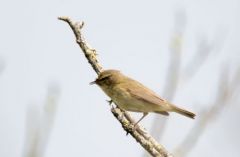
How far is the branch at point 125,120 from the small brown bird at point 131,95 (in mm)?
155

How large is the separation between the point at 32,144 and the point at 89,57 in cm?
106

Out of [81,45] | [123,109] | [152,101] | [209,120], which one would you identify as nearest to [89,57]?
[81,45]

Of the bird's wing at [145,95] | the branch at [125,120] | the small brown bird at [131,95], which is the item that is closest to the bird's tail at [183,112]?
the small brown bird at [131,95]

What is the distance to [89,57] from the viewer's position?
4.32 meters

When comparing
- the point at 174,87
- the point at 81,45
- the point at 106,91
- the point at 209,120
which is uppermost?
the point at 81,45

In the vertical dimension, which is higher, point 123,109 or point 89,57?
point 89,57

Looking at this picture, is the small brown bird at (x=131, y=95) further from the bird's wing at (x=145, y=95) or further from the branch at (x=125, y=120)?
the branch at (x=125, y=120)

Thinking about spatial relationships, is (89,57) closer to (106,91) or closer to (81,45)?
(81,45)

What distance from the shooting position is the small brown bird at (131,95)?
183 inches

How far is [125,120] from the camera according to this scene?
4.23 meters

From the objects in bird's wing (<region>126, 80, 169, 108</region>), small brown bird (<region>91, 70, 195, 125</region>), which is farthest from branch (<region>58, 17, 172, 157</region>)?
bird's wing (<region>126, 80, 169, 108</region>)

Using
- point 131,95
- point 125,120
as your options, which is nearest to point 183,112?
point 131,95

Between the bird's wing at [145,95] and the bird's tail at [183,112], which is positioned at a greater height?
the bird's wing at [145,95]

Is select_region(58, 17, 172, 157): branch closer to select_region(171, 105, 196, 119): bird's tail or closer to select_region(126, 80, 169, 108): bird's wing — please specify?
select_region(126, 80, 169, 108): bird's wing
